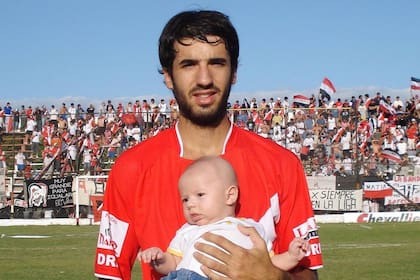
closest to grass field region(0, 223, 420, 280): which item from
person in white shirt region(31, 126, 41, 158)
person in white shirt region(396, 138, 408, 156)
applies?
person in white shirt region(396, 138, 408, 156)

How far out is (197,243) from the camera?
3951 millimetres

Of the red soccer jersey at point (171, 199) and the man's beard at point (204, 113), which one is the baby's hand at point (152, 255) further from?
the man's beard at point (204, 113)

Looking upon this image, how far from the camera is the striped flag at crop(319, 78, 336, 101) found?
43312mm

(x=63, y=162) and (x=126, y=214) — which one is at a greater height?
(x=126, y=214)

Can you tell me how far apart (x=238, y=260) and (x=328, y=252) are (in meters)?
15.4

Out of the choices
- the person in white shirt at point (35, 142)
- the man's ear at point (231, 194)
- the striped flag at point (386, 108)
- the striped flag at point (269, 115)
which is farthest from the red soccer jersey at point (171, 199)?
the striped flag at point (386, 108)

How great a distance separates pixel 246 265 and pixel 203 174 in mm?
531

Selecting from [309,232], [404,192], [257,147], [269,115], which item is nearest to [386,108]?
[269,115]

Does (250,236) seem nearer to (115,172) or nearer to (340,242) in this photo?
(115,172)

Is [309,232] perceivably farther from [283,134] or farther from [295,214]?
[283,134]

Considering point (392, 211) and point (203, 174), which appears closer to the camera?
point (203, 174)

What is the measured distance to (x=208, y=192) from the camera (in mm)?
4156

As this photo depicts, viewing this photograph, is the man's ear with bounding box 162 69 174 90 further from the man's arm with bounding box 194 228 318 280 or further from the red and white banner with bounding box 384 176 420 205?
the red and white banner with bounding box 384 176 420 205

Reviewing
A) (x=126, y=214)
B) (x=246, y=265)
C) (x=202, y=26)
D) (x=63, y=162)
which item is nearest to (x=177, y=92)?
(x=202, y=26)
